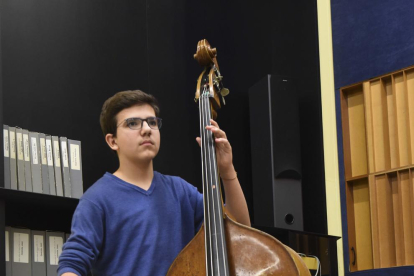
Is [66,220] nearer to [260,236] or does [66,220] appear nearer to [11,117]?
[11,117]

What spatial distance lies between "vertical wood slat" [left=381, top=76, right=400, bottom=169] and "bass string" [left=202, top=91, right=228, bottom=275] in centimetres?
257

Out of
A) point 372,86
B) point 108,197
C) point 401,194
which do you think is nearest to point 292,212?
point 401,194

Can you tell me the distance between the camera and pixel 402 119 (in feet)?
14.2

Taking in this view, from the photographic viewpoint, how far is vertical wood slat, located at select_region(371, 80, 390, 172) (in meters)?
4.38

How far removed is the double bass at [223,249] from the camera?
1713 millimetres

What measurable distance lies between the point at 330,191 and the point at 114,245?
2775mm

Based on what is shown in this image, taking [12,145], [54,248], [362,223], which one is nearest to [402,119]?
[362,223]

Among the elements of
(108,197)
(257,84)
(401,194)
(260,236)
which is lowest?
(260,236)

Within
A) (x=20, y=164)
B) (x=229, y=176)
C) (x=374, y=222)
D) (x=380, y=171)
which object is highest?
(x=380, y=171)

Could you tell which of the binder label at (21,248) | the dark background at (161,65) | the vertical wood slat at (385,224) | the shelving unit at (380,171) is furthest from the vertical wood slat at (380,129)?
the binder label at (21,248)

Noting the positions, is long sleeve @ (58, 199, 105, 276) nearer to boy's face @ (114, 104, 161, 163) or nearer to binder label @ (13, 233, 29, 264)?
boy's face @ (114, 104, 161, 163)

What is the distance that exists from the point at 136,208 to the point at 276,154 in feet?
7.00

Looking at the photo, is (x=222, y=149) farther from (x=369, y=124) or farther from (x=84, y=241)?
(x=369, y=124)

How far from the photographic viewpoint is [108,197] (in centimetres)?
205
